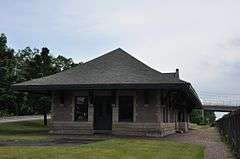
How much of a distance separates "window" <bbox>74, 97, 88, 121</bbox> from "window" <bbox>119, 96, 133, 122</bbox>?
2.20m

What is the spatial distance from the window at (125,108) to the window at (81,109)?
86.7 inches

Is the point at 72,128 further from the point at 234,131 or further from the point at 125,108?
the point at 234,131

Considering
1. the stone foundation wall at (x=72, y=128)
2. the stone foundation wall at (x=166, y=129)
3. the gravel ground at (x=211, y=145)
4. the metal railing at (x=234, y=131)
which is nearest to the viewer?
the metal railing at (x=234, y=131)

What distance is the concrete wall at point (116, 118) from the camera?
26766 millimetres

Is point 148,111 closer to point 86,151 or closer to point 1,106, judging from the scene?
point 1,106

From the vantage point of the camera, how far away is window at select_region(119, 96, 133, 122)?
2738 centimetres

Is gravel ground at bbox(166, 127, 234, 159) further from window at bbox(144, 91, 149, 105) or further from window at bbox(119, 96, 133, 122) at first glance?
window at bbox(119, 96, 133, 122)

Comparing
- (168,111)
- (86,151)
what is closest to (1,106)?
(168,111)

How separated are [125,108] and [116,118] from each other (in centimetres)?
80

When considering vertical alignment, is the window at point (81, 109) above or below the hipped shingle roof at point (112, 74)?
below

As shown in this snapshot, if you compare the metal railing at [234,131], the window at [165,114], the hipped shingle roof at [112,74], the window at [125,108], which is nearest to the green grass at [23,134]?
the hipped shingle roof at [112,74]

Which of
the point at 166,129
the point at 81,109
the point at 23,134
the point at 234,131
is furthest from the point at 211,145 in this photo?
the point at 23,134

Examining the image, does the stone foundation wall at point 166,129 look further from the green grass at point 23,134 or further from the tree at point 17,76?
the tree at point 17,76

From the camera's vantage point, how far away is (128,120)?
27.3m
